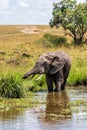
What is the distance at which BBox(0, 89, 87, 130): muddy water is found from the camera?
12914 mm

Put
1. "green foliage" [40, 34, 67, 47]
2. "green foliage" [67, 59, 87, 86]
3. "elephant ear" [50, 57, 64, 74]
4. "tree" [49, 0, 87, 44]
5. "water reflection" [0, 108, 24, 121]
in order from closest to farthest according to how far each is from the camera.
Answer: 1. "water reflection" [0, 108, 24, 121]
2. "elephant ear" [50, 57, 64, 74]
3. "green foliage" [67, 59, 87, 86]
4. "green foliage" [40, 34, 67, 47]
5. "tree" [49, 0, 87, 44]

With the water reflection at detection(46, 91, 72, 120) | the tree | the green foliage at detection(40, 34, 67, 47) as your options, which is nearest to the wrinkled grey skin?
the water reflection at detection(46, 91, 72, 120)

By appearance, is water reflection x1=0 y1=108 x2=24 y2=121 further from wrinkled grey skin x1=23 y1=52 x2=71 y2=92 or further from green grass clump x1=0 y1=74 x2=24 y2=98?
wrinkled grey skin x1=23 y1=52 x2=71 y2=92

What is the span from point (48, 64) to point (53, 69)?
0.32 metres

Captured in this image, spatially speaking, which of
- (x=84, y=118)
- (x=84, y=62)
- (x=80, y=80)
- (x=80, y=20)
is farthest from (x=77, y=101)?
(x=80, y=20)

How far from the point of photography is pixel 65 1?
195ft

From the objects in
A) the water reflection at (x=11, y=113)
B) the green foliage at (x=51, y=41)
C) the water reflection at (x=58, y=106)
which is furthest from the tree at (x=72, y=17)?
the water reflection at (x=11, y=113)

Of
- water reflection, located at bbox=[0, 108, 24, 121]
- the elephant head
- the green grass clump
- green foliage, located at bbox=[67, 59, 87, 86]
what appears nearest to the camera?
water reflection, located at bbox=[0, 108, 24, 121]

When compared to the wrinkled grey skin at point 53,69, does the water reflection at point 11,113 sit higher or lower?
higher

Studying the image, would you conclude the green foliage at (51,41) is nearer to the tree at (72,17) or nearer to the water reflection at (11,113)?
the tree at (72,17)

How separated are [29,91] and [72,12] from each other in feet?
119

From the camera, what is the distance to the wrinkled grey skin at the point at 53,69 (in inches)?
907

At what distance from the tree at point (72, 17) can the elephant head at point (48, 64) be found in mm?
31673

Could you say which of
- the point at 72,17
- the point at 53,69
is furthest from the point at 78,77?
the point at 72,17
